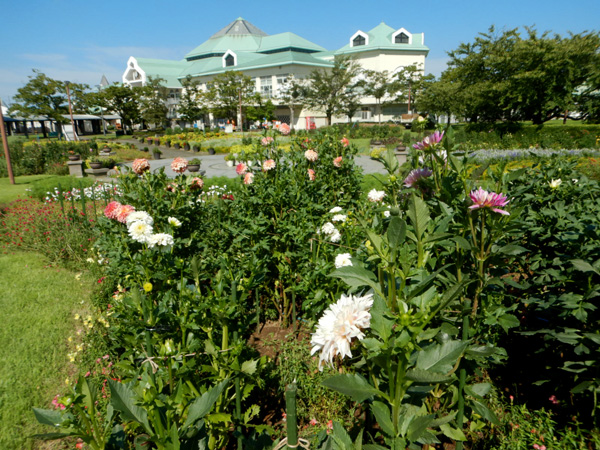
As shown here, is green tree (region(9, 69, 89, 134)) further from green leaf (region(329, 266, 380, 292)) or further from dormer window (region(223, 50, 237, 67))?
green leaf (region(329, 266, 380, 292))

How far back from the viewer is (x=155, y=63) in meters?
56.9

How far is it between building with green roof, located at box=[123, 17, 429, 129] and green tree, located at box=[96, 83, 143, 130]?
244 inches

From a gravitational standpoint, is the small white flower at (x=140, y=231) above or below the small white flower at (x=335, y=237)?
above

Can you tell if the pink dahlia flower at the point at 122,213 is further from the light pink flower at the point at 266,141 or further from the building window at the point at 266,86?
the building window at the point at 266,86

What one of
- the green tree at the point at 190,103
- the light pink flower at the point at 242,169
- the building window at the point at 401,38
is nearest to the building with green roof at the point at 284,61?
the building window at the point at 401,38

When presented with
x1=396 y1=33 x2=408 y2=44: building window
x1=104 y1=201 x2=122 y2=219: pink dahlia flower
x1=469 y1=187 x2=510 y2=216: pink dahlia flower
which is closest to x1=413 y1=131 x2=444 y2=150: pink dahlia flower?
x1=469 y1=187 x2=510 y2=216: pink dahlia flower

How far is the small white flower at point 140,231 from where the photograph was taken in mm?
2279

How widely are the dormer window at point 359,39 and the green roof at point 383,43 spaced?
21.3 inches

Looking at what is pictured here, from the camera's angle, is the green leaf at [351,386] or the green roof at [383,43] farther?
the green roof at [383,43]

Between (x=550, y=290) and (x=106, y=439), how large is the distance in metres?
2.27

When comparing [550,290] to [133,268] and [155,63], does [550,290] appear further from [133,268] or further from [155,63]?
[155,63]

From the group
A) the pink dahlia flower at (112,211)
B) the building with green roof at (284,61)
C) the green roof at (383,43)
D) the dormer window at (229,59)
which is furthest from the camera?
the dormer window at (229,59)

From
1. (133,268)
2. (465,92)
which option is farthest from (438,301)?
(465,92)

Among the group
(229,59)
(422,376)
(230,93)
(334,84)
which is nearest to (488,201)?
(422,376)
